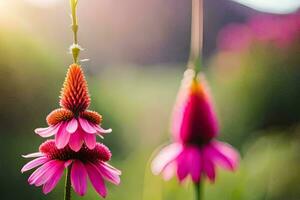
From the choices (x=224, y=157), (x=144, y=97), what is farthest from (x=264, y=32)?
(x=224, y=157)

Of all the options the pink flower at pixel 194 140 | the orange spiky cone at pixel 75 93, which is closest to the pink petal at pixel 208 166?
the pink flower at pixel 194 140

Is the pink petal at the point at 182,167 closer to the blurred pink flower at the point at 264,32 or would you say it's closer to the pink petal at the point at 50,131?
the pink petal at the point at 50,131

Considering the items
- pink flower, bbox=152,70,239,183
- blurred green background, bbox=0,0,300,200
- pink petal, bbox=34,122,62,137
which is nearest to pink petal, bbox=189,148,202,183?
pink flower, bbox=152,70,239,183

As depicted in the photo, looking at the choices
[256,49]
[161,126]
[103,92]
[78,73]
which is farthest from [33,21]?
[78,73]

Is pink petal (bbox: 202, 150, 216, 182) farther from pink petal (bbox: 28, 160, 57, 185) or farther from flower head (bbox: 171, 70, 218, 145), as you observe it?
pink petal (bbox: 28, 160, 57, 185)

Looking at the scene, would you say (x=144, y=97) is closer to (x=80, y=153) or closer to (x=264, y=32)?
(x=264, y=32)

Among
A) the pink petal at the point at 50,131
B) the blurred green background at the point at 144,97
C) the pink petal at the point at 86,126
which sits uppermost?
the pink petal at the point at 86,126

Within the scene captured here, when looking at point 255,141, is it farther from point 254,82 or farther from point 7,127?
point 7,127
